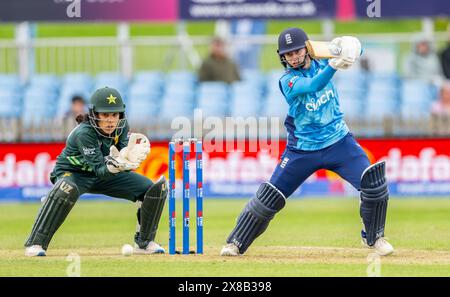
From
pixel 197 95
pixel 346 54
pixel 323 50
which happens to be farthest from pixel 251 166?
pixel 346 54

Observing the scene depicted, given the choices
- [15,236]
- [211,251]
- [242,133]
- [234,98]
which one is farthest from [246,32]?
[211,251]

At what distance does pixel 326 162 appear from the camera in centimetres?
1044

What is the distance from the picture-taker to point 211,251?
36.2ft

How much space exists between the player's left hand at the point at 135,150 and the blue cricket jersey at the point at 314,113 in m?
1.34

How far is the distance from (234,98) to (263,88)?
0.57m

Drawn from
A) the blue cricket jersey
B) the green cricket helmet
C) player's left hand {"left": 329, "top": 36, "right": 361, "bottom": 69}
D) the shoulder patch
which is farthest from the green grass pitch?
player's left hand {"left": 329, "top": 36, "right": 361, "bottom": 69}

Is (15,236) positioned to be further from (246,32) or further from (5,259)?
(246,32)

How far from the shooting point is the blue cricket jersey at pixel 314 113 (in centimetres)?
1037

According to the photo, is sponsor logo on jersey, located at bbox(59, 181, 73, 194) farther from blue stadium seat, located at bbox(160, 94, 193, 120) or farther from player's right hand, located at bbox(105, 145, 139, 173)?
blue stadium seat, located at bbox(160, 94, 193, 120)

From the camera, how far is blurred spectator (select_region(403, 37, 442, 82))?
63.2ft

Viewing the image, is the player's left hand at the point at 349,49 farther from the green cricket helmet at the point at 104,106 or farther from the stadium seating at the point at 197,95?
the stadium seating at the point at 197,95

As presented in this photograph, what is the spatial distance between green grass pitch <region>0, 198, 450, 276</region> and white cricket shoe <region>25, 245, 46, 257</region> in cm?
14

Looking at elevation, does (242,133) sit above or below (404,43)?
below

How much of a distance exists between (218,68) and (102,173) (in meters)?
8.83
